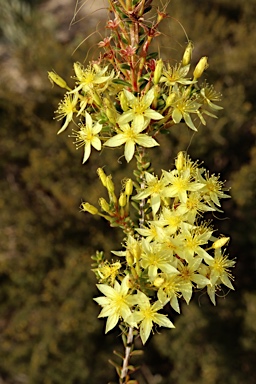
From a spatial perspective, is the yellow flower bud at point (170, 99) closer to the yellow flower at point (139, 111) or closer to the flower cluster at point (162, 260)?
the yellow flower at point (139, 111)

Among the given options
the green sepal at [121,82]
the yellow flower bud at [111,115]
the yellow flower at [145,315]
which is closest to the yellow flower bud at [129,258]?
the yellow flower at [145,315]

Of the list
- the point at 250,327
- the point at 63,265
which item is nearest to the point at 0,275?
the point at 63,265

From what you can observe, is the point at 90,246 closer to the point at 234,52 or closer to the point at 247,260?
the point at 247,260

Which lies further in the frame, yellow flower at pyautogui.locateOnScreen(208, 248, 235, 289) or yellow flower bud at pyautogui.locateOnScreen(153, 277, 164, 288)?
yellow flower at pyautogui.locateOnScreen(208, 248, 235, 289)

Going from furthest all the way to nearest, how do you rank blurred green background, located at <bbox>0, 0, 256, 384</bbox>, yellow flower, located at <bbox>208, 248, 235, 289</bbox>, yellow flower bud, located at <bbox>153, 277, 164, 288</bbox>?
blurred green background, located at <bbox>0, 0, 256, 384</bbox> → yellow flower, located at <bbox>208, 248, 235, 289</bbox> → yellow flower bud, located at <bbox>153, 277, 164, 288</bbox>

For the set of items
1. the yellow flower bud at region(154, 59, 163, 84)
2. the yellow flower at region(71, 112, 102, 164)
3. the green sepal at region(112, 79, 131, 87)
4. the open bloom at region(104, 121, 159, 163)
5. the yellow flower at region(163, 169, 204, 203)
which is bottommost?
the yellow flower at region(163, 169, 204, 203)

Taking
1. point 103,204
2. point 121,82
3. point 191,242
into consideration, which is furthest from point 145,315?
point 121,82

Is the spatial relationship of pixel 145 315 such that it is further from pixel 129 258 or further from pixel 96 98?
pixel 96 98

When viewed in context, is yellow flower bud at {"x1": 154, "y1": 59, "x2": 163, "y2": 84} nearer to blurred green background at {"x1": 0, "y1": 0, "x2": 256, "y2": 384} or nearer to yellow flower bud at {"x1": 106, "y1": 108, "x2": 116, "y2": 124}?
yellow flower bud at {"x1": 106, "y1": 108, "x2": 116, "y2": 124}

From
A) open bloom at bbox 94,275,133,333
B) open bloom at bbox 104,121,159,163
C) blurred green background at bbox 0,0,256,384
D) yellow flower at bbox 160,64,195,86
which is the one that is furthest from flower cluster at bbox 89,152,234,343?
blurred green background at bbox 0,0,256,384
